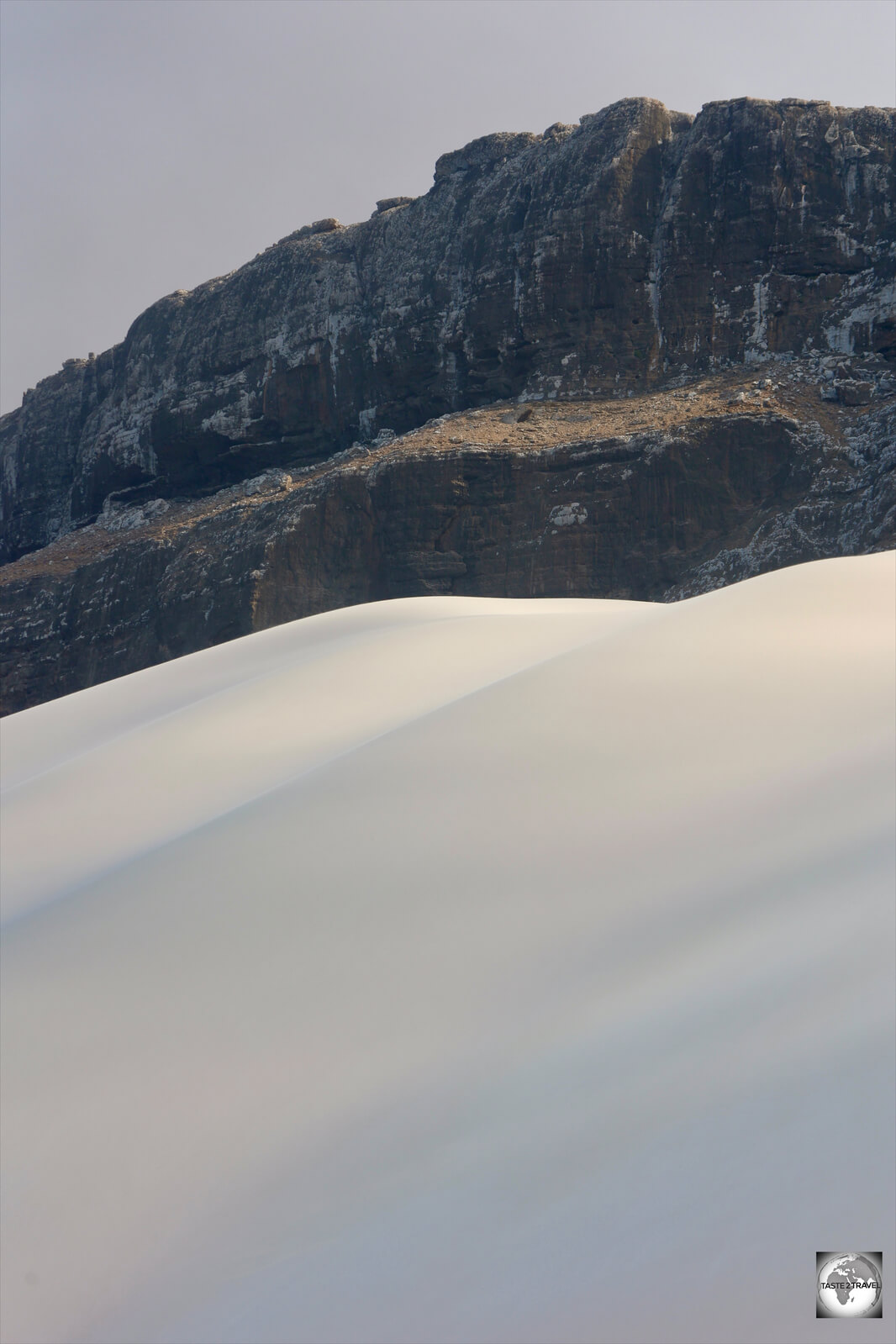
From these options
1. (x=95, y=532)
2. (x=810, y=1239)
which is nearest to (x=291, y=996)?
(x=810, y=1239)

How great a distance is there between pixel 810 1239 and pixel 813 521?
21.0m

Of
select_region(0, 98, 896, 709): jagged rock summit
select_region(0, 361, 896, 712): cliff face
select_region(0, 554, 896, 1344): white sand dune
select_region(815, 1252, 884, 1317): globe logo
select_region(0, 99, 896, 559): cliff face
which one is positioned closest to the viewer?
select_region(815, 1252, 884, 1317): globe logo

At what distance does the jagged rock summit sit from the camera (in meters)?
23.4

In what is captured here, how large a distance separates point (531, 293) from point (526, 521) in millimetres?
8066

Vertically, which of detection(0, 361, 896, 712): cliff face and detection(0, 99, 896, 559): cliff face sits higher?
detection(0, 99, 896, 559): cliff face

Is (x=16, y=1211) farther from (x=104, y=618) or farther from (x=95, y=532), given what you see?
(x=95, y=532)

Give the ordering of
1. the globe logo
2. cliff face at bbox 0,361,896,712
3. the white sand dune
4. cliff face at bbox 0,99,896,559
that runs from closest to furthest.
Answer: the globe logo, the white sand dune, cliff face at bbox 0,361,896,712, cliff face at bbox 0,99,896,559

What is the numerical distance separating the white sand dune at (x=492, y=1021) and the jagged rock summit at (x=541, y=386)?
702 inches

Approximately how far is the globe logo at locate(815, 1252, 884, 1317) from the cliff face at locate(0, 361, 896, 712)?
1897 centimetres

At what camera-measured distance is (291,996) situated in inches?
112

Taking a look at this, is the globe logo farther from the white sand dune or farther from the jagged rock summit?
the jagged rock summit

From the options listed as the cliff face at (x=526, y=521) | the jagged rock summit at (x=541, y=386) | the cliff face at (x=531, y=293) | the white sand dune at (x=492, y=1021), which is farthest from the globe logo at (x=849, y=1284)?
the cliff face at (x=531, y=293)

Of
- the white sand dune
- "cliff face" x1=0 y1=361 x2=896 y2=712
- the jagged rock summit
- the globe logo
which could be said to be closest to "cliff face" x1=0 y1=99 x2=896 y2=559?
the jagged rock summit

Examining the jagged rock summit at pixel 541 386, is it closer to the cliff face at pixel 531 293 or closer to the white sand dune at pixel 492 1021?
the cliff face at pixel 531 293
